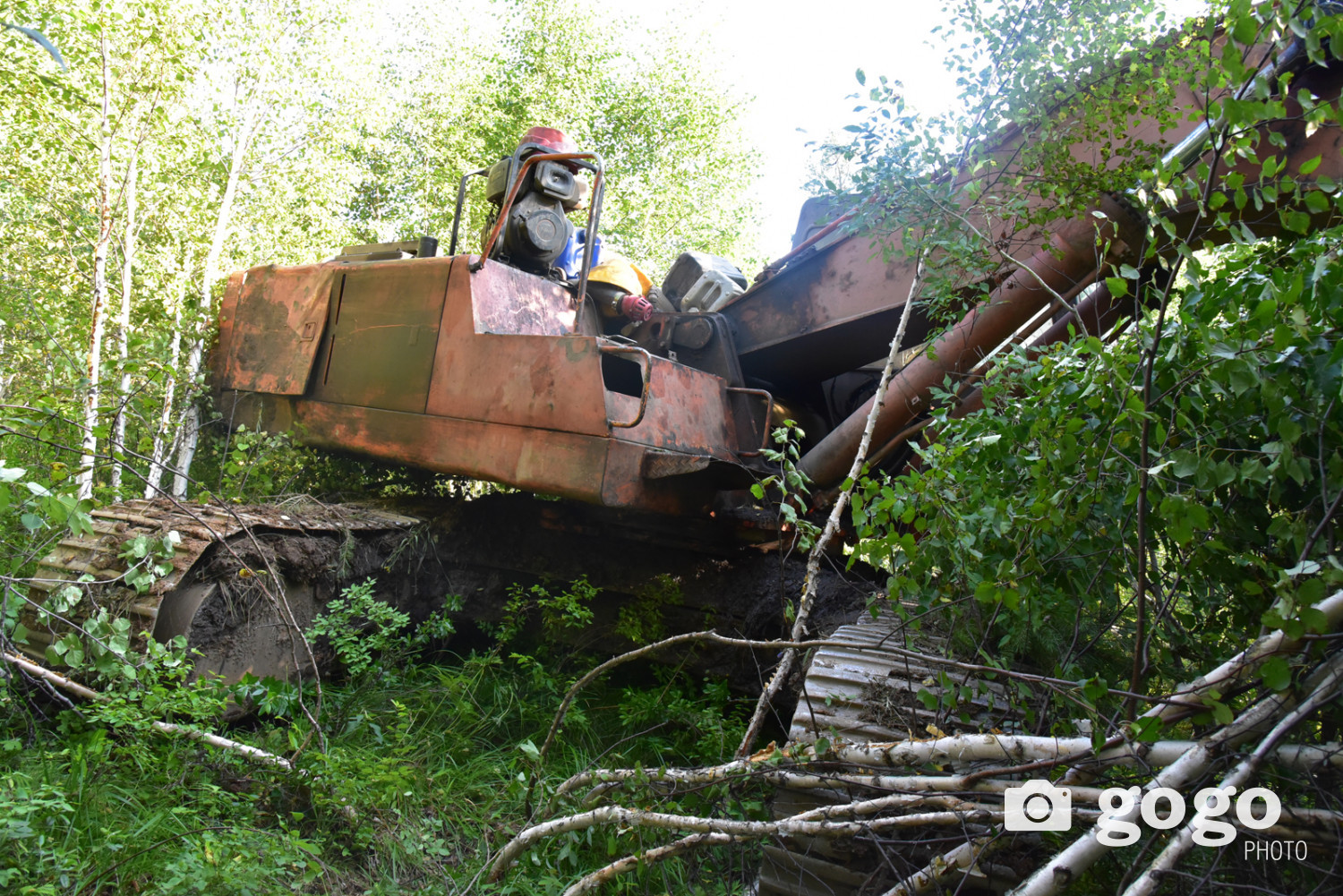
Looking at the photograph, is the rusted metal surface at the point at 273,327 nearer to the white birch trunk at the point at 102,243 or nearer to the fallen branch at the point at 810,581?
the white birch trunk at the point at 102,243

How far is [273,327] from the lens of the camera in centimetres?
540

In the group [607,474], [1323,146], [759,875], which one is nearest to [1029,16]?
[1323,146]

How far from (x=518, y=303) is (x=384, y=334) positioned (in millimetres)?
795

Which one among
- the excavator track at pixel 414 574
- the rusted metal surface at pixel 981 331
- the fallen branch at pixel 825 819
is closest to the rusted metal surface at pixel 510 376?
the excavator track at pixel 414 574

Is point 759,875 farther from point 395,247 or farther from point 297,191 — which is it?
point 297,191

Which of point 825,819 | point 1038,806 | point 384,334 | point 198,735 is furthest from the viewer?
point 384,334

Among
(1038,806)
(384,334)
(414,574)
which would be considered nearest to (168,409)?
(384,334)

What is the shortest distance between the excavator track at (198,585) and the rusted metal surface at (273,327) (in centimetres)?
132

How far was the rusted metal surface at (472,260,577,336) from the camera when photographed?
4508mm

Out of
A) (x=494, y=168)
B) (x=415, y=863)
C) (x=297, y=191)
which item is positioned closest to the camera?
(x=415, y=863)

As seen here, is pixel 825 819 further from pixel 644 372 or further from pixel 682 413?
pixel 682 413

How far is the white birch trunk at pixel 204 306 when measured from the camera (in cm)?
592

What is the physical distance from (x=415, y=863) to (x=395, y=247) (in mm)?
3863

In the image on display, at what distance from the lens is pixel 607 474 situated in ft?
12.9
